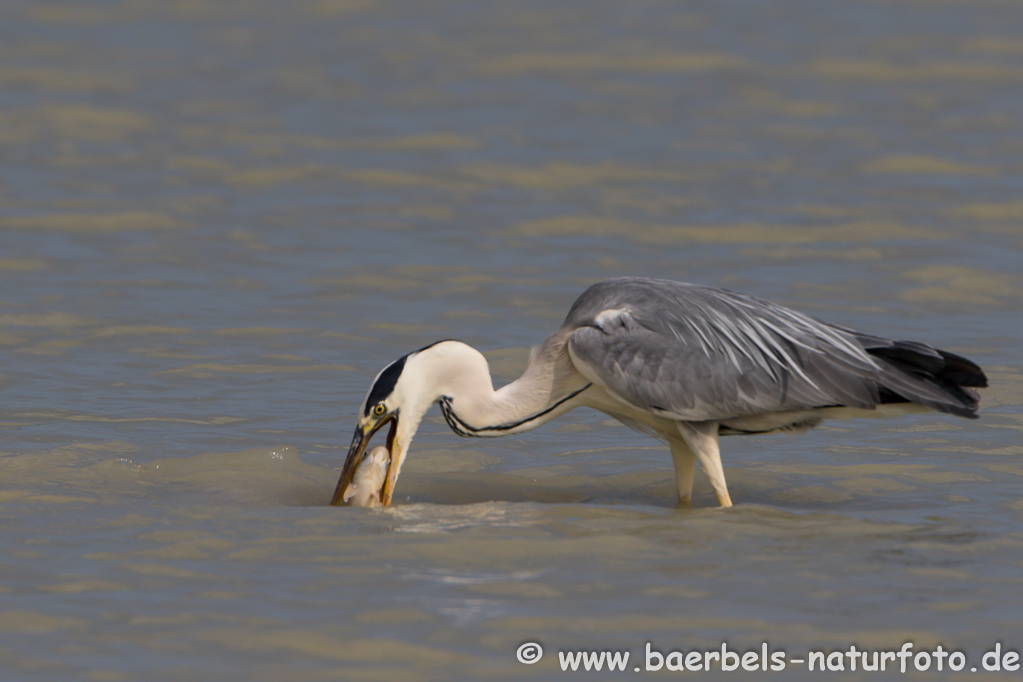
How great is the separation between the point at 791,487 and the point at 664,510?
1.28 metres

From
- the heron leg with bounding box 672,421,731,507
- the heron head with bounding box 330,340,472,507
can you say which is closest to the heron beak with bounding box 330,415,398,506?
the heron head with bounding box 330,340,472,507

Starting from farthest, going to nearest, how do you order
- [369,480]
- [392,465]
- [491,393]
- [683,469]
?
[683,469]
[491,393]
[392,465]
[369,480]

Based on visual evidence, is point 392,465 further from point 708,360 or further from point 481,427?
point 708,360

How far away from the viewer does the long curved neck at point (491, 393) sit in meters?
8.89

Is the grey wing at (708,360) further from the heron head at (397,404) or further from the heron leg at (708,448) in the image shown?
the heron head at (397,404)

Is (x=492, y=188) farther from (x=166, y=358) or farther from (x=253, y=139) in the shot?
(x=166, y=358)


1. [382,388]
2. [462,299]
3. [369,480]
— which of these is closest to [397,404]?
[382,388]

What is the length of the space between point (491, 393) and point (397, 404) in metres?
0.61

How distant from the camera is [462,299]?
14.5 metres

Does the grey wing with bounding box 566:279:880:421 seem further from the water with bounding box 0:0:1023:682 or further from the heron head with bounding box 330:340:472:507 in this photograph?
the heron head with bounding box 330:340:472:507

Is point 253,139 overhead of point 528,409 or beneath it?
overhead

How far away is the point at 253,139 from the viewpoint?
20828 millimetres

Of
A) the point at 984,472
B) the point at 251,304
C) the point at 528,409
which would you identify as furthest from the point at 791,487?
the point at 251,304

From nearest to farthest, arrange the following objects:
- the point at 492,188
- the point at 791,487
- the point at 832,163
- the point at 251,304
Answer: the point at 791,487 < the point at 251,304 < the point at 492,188 < the point at 832,163
